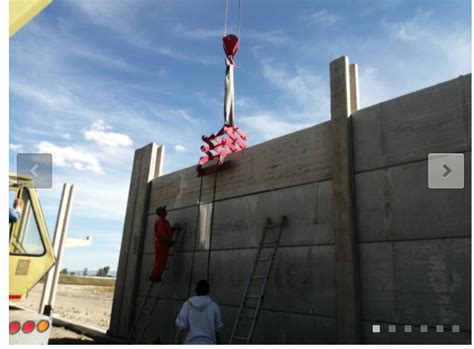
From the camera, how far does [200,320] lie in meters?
4.24

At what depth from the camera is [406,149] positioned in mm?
5109

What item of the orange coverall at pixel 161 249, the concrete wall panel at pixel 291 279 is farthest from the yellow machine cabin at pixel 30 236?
the orange coverall at pixel 161 249

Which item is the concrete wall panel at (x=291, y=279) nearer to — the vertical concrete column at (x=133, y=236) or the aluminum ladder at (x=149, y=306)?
the aluminum ladder at (x=149, y=306)

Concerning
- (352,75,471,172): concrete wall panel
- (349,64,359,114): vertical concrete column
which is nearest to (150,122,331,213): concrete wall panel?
(349,64,359,114): vertical concrete column

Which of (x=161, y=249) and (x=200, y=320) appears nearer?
(x=200, y=320)

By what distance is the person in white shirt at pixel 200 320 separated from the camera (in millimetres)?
4176

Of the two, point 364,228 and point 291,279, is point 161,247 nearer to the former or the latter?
point 291,279

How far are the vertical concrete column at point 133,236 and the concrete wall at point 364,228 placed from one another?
59.3 inches

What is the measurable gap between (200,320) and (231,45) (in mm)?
6091

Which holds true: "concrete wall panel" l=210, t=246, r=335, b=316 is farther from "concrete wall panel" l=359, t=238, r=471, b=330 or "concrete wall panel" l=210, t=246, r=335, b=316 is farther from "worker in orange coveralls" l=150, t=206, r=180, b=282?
"worker in orange coveralls" l=150, t=206, r=180, b=282

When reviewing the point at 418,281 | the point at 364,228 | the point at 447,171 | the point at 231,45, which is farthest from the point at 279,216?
the point at 231,45

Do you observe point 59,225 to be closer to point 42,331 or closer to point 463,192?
point 42,331

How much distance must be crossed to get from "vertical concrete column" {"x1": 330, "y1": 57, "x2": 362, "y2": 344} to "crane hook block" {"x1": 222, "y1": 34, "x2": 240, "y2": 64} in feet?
9.26

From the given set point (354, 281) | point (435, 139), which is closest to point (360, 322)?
point (354, 281)
